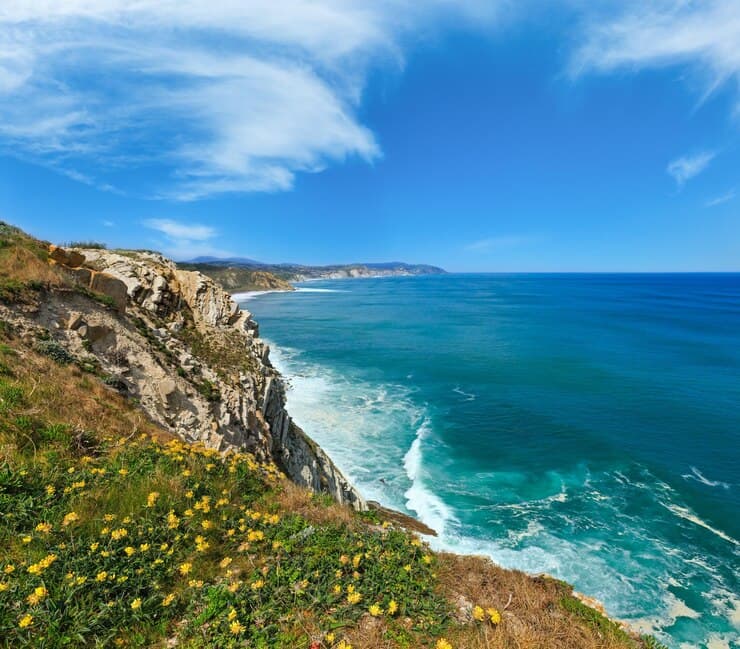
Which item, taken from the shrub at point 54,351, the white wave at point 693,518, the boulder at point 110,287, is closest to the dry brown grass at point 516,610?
the shrub at point 54,351

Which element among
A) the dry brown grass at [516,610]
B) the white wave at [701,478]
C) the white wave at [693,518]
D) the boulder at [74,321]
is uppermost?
the boulder at [74,321]

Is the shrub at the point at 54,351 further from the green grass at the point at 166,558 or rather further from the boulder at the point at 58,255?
the boulder at the point at 58,255

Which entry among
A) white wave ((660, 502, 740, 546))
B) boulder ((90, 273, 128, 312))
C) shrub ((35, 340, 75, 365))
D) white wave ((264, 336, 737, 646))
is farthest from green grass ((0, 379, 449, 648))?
white wave ((660, 502, 740, 546))

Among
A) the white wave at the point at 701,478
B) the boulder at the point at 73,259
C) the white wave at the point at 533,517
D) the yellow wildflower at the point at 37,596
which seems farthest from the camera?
the white wave at the point at 701,478

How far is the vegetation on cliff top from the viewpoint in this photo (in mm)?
4449

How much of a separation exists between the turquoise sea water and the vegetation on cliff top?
43.6ft

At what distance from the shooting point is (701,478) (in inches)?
912

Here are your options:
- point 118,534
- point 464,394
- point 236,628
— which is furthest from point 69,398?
point 464,394

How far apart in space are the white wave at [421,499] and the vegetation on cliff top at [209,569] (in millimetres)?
13817

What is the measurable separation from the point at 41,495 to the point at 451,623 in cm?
629

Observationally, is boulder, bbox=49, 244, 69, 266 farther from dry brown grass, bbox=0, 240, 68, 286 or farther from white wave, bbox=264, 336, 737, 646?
white wave, bbox=264, 336, 737, 646

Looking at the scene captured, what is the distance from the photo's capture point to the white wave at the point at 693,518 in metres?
18.8

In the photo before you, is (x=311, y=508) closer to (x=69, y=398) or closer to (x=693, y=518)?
(x=69, y=398)

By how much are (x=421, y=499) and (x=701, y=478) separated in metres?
17.4
